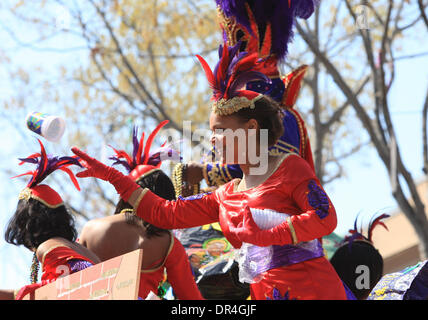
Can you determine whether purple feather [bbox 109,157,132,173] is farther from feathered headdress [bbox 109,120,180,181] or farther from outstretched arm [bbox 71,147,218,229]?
outstretched arm [bbox 71,147,218,229]

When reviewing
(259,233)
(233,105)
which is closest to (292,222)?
(259,233)

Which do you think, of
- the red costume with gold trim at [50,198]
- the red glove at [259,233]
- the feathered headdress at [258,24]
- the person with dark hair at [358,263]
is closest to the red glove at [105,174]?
the red costume with gold trim at [50,198]

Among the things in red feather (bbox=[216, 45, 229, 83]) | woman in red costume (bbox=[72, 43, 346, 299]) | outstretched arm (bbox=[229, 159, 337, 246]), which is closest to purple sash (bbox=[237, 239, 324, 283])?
woman in red costume (bbox=[72, 43, 346, 299])

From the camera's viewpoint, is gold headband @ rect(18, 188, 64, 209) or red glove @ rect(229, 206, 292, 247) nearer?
red glove @ rect(229, 206, 292, 247)

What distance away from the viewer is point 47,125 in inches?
126

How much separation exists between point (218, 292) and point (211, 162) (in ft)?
2.84

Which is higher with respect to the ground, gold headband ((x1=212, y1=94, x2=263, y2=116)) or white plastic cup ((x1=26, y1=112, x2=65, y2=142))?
gold headband ((x1=212, y1=94, x2=263, y2=116))

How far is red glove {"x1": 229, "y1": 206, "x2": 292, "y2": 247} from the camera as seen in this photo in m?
2.48

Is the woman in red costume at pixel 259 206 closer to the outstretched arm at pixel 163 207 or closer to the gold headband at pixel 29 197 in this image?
the outstretched arm at pixel 163 207

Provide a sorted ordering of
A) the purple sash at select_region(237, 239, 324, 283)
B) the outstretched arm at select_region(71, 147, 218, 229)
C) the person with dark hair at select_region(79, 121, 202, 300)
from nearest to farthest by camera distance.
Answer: the purple sash at select_region(237, 239, 324, 283), the outstretched arm at select_region(71, 147, 218, 229), the person with dark hair at select_region(79, 121, 202, 300)

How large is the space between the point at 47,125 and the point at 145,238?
806 millimetres

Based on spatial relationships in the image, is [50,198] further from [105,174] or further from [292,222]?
[292,222]

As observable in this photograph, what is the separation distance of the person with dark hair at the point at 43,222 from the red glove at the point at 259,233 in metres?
0.91

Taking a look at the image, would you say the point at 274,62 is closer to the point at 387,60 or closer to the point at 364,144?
the point at 387,60
